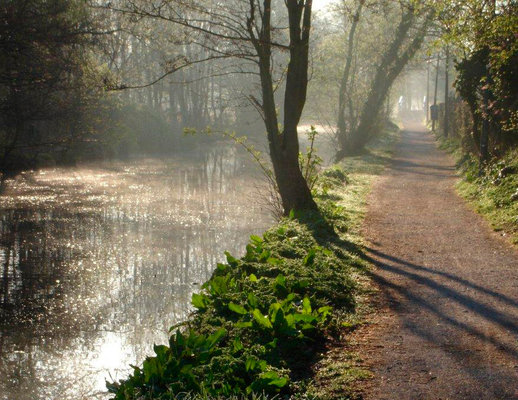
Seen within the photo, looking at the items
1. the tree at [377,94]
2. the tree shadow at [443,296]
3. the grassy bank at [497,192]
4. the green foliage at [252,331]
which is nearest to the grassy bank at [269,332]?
the green foliage at [252,331]

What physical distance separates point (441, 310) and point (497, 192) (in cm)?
728

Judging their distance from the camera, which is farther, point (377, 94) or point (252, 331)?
point (377, 94)

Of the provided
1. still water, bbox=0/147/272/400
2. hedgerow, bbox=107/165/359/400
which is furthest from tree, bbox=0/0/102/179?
hedgerow, bbox=107/165/359/400

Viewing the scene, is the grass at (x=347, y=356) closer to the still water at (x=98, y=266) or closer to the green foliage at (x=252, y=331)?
the green foliage at (x=252, y=331)

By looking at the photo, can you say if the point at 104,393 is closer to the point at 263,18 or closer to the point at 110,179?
the point at 263,18

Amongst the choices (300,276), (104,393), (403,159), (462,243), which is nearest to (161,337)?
(104,393)

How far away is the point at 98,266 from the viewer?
42.0 ft

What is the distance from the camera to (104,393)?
23.7ft

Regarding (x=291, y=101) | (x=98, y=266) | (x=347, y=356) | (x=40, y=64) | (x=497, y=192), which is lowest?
(x=98, y=266)

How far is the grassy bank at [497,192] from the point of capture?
37.1ft

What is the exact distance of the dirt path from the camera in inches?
202

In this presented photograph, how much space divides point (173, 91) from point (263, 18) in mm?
40486

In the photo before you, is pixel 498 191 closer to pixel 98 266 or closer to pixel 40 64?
pixel 98 266

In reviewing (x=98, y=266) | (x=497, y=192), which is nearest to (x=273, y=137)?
(x=98, y=266)
